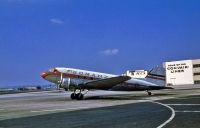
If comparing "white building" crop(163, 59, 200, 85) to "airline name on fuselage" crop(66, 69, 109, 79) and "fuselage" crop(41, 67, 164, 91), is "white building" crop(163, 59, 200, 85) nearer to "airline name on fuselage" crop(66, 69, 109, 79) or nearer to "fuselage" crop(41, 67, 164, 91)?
"fuselage" crop(41, 67, 164, 91)

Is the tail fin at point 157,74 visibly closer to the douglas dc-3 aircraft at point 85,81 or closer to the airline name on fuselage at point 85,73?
the douglas dc-3 aircraft at point 85,81

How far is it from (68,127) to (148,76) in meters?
32.5

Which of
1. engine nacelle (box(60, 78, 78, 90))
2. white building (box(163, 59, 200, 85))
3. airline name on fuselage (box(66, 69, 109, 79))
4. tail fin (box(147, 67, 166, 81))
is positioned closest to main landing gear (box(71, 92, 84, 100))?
engine nacelle (box(60, 78, 78, 90))

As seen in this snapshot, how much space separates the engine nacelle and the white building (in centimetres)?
10644

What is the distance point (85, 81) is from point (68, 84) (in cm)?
260

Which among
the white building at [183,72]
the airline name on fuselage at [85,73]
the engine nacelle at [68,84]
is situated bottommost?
the engine nacelle at [68,84]

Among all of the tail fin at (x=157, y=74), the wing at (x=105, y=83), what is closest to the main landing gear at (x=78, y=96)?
the wing at (x=105, y=83)

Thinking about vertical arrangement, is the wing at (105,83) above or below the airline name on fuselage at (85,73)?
below

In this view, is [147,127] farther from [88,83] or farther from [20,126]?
[88,83]

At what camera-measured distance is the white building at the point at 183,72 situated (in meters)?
148

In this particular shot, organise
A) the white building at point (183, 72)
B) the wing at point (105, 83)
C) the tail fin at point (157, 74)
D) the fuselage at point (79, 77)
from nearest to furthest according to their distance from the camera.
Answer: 1. the wing at point (105, 83)
2. the fuselage at point (79, 77)
3. the tail fin at point (157, 74)
4. the white building at point (183, 72)

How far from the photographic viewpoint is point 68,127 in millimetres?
15930

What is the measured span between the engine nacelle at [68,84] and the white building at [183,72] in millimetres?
106438

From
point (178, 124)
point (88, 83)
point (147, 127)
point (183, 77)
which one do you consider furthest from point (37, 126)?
point (183, 77)
